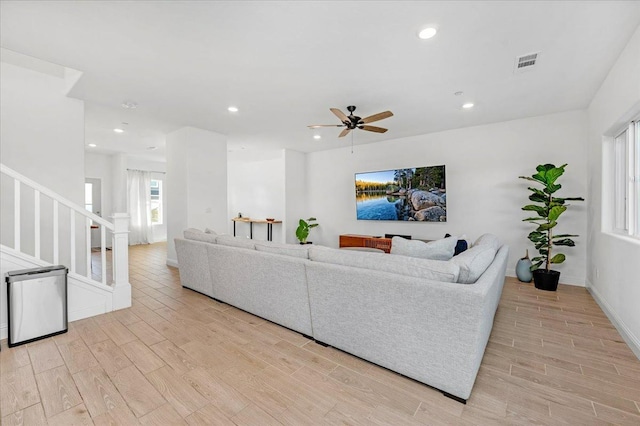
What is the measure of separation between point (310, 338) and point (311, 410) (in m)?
0.88

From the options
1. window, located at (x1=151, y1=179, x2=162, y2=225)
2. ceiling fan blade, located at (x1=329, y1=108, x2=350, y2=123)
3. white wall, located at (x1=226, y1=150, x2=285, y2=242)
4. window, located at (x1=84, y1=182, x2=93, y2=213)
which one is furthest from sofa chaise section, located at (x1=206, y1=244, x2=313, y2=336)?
window, located at (x1=151, y1=179, x2=162, y2=225)

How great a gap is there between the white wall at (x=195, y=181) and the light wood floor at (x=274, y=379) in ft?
8.32

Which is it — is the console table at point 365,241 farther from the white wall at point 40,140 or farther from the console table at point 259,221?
the white wall at point 40,140

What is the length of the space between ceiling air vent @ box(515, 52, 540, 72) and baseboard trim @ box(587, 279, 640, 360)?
2630mm

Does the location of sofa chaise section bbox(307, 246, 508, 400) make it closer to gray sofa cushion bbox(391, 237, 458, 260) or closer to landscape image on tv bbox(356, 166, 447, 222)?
gray sofa cushion bbox(391, 237, 458, 260)

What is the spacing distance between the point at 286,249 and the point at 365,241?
3403 millimetres

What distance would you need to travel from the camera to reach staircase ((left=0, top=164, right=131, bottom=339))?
8.68 ft

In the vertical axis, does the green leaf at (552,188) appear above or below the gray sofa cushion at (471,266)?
above

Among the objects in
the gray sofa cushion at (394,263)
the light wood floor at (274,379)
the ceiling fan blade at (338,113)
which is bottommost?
the light wood floor at (274,379)

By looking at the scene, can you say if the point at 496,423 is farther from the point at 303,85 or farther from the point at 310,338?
the point at 303,85

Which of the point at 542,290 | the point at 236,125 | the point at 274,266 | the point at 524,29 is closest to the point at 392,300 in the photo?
the point at 274,266

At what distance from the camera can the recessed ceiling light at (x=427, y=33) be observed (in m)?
2.29

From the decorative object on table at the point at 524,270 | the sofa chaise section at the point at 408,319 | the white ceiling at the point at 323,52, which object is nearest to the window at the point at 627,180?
the white ceiling at the point at 323,52

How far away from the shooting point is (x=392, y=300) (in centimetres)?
196
